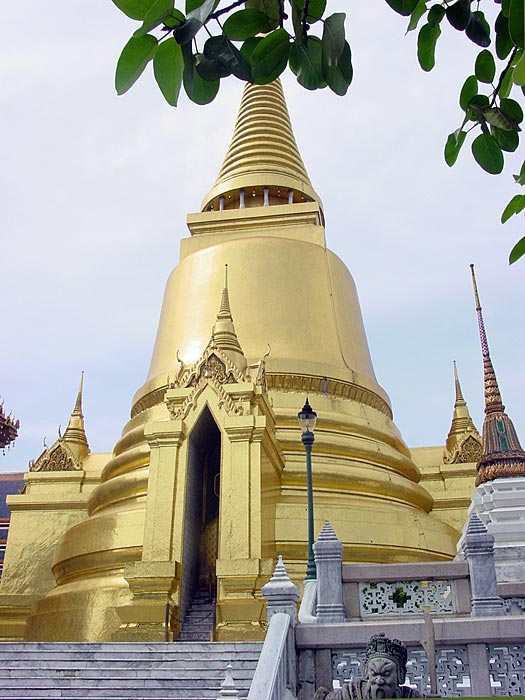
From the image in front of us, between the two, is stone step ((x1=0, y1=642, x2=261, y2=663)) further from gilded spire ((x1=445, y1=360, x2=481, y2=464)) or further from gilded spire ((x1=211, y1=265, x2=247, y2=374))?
gilded spire ((x1=445, y1=360, x2=481, y2=464))

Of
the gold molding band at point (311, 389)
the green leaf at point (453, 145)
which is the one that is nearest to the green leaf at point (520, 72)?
the green leaf at point (453, 145)

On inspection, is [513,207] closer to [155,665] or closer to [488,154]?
[488,154]

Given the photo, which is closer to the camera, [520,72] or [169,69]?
[520,72]

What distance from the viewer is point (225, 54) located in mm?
1556

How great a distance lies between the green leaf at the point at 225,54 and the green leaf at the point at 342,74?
0.19 metres

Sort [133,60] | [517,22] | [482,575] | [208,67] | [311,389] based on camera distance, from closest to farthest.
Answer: [517,22], [133,60], [208,67], [482,575], [311,389]

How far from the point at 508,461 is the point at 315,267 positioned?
659 cm

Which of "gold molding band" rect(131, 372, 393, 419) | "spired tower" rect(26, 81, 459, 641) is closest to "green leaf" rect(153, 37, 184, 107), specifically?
"spired tower" rect(26, 81, 459, 641)

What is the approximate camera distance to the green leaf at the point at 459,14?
5.47 ft

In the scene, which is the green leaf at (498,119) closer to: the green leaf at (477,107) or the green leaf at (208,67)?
the green leaf at (477,107)

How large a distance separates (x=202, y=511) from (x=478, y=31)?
10551mm

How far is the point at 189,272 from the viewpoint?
53.0ft

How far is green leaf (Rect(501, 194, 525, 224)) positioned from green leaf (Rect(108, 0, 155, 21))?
44.2 inches

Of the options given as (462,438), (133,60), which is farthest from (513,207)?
(462,438)
